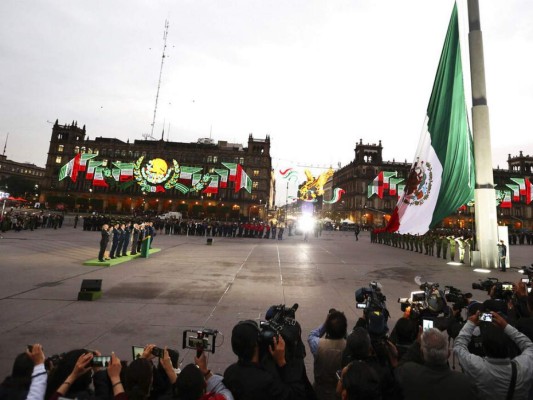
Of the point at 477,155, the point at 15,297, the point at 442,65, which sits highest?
the point at 442,65

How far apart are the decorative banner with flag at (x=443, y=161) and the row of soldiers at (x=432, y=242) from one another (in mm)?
6297

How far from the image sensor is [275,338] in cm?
260

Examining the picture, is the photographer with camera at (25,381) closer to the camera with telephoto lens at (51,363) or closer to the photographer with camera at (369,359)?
the camera with telephoto lens at (51,363)

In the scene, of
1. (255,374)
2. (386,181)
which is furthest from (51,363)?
(386,181)

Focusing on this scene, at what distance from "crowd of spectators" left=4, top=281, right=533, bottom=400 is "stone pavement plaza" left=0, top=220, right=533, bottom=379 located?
199 cm

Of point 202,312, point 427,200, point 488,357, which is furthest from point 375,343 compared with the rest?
point 427,200

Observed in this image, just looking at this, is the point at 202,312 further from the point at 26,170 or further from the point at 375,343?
the point at 26,170

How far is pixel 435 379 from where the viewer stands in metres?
2.30

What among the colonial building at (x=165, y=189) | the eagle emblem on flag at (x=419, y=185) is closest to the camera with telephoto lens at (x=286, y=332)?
the eagle emblem on flag at (x=419, y=185)

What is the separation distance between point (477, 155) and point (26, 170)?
512ft

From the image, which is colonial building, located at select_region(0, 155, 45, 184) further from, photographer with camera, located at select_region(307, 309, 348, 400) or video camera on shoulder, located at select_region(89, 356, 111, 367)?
photographer with camera, located at select_region(307, 309, 348, 400)

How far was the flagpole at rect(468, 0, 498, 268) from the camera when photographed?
15023 mm

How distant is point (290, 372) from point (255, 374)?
14.4 inches

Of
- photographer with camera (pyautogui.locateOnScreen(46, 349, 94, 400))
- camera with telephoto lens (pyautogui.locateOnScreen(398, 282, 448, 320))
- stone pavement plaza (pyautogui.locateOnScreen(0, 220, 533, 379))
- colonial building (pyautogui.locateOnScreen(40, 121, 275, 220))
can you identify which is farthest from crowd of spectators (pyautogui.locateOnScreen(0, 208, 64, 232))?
colonial building (pyautogui.locateOnScreen(40, 121, 275, 220))
